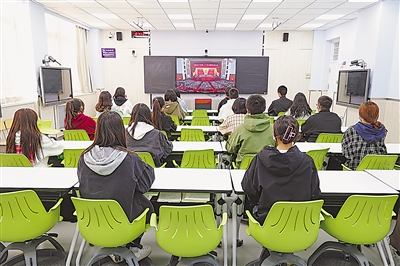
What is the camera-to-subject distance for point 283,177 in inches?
75.0

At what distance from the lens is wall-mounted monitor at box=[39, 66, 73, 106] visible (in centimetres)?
619

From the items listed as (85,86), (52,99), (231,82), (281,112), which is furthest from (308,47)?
(52,99)

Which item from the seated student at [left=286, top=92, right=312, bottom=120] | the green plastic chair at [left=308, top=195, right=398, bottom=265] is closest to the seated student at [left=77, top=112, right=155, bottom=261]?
the green plastic chair at [left=308, top=195, right=398, bottom=265]

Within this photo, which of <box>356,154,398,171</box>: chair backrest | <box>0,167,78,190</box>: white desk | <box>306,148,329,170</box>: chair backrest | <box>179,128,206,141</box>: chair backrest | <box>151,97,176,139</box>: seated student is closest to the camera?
<box>0,167,78,190</box>: white desk

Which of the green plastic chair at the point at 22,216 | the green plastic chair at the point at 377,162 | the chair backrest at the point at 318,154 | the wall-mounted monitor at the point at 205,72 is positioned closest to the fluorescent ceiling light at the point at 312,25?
the wall-mounted monitor at the point at 205,72

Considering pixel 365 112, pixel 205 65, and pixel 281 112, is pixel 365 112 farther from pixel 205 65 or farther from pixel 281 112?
pixel 205 65

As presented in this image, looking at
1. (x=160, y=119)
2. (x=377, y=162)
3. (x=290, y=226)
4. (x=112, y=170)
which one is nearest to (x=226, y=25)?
(x=160, y=119)

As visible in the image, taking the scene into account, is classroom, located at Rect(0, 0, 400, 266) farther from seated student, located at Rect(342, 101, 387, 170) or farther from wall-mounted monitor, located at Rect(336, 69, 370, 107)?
seated student, located at Rect(342, 101, 387, 170)

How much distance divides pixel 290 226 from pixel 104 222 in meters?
1.16

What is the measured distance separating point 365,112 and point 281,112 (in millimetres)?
3037

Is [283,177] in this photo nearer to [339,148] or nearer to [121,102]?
[339,148]

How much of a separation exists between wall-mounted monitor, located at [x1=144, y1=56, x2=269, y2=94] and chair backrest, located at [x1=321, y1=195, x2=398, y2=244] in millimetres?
7871

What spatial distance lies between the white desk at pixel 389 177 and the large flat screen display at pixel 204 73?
731 cm

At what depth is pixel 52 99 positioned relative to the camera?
6.54 metres
